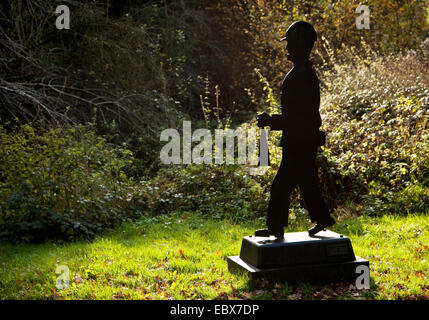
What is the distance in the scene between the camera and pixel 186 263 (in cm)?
505

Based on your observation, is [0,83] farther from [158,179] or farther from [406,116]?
[406,116]

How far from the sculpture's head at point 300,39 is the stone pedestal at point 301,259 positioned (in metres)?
1.78

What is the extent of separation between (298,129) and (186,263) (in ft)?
6.33

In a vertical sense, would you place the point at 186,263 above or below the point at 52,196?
below

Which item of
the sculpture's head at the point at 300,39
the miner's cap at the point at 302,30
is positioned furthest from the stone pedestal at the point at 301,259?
the miner's cap at the point at 302,30

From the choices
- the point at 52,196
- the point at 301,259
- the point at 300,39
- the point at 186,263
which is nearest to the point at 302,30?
the point at 300,39

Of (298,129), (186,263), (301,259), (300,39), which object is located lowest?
(186,263)

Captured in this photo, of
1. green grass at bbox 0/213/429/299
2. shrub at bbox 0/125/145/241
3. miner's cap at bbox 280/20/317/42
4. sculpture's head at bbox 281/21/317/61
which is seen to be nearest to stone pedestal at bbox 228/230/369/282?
green grass at bbox 0/213/429/299

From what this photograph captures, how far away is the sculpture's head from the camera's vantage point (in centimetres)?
434

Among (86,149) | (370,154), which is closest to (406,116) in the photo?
(370,154)

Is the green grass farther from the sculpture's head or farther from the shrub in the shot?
the sculpture's head

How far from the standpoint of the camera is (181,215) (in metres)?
7.18

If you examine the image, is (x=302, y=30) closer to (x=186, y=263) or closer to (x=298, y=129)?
(x=298, y=129)
